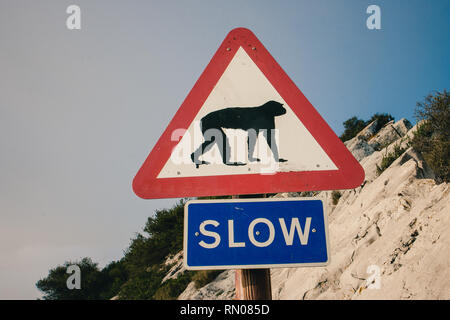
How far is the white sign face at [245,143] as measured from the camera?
1.34 m

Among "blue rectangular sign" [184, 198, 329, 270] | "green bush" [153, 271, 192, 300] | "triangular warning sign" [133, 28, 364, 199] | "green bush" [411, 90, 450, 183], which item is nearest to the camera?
"blue rectangular sign" [184, 198, 329, 270]

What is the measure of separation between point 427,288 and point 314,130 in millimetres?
3450

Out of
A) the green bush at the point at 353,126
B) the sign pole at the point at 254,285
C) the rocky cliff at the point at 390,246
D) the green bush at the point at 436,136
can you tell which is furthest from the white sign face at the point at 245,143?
the green bush at the point at 353,126

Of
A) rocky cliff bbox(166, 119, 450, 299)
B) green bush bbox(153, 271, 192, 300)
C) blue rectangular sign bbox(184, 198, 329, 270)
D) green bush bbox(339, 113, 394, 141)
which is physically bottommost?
green bush bbox(153, 271, 192, 300)

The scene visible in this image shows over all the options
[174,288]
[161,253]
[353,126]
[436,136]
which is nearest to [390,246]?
[436,136]

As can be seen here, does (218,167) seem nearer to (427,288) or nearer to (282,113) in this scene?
(282,113)

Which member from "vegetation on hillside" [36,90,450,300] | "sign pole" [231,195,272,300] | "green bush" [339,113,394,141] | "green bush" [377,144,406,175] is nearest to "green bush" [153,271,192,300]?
"vegetation on hillside" [36,90,450,300]

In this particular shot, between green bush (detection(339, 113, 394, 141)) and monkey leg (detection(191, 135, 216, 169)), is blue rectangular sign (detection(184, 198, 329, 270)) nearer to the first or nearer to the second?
monkey leg (detection(191, 135, 216, 169))

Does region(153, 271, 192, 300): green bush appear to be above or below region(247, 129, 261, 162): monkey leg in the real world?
below

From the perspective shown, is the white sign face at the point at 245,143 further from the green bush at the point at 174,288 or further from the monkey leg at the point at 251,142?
the green bush at the point at 174,288

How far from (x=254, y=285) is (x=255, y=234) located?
11.0 inches

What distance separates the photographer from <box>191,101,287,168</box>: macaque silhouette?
137 centimetres

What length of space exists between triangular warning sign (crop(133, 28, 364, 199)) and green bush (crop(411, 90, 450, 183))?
5.79 meters
